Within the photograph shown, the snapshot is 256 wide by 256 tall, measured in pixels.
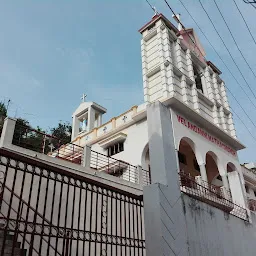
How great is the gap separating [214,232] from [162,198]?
2678 mm

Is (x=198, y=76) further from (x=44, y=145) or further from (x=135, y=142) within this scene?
(x=44, y=145)

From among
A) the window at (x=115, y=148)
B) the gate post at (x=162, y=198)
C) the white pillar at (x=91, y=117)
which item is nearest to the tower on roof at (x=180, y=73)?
the window at (x=115, y=148)

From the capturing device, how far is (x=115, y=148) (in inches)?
638

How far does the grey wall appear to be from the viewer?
5867mm

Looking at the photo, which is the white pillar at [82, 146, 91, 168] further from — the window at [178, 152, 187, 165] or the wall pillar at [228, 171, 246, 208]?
the window at [178, 152, 187, 165]

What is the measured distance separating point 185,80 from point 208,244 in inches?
423

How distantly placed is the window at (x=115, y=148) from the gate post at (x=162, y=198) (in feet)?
31.8

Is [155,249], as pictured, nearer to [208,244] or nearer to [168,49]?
[208,244]

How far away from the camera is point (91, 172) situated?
9.09m

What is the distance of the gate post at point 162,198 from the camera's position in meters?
4.76

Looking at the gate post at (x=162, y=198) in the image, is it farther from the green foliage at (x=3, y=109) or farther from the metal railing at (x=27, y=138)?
the green foliage at (x=3, y=109)

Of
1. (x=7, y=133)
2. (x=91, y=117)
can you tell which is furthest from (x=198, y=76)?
(x=7, y=133)

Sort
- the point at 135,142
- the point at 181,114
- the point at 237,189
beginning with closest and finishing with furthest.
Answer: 1. the point at 237,189
2. the point at 181,114
3. the point at 135,142

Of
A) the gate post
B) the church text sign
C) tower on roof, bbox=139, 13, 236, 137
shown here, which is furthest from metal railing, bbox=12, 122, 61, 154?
the church text sign
